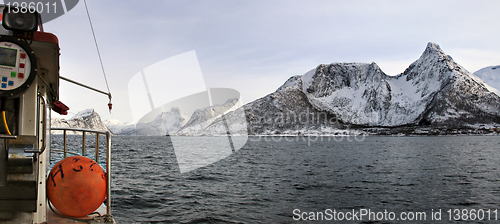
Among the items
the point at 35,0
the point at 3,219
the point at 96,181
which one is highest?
the point at 35,0

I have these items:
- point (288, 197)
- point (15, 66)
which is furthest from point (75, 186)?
point (288, 197)

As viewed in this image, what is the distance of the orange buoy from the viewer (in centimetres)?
623

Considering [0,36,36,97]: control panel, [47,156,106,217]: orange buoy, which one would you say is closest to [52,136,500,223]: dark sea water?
[47,156,106,217]: orange buoy

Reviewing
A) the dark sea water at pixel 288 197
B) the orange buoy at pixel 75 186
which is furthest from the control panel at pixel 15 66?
the dark sea water at pixel 288 197

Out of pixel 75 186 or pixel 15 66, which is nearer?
pixel 15 66

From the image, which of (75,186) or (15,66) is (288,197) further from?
(15,66)

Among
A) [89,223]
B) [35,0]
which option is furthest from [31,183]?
[35,0]

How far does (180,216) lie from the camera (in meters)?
13.9

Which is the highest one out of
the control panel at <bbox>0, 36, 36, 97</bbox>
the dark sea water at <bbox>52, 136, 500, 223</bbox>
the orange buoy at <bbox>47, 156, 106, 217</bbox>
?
the control panel at <bbox>0, 36, 36, 97</bbox>

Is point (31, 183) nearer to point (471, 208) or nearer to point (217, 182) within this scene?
point (217, 182)

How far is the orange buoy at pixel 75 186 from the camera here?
20.4ft

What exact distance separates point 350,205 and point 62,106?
1498 centimetres

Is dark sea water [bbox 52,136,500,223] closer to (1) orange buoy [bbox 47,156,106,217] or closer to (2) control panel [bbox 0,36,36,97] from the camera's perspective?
(1) orange buoy [bbox 47,156,106,217]

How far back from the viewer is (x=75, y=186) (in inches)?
248
